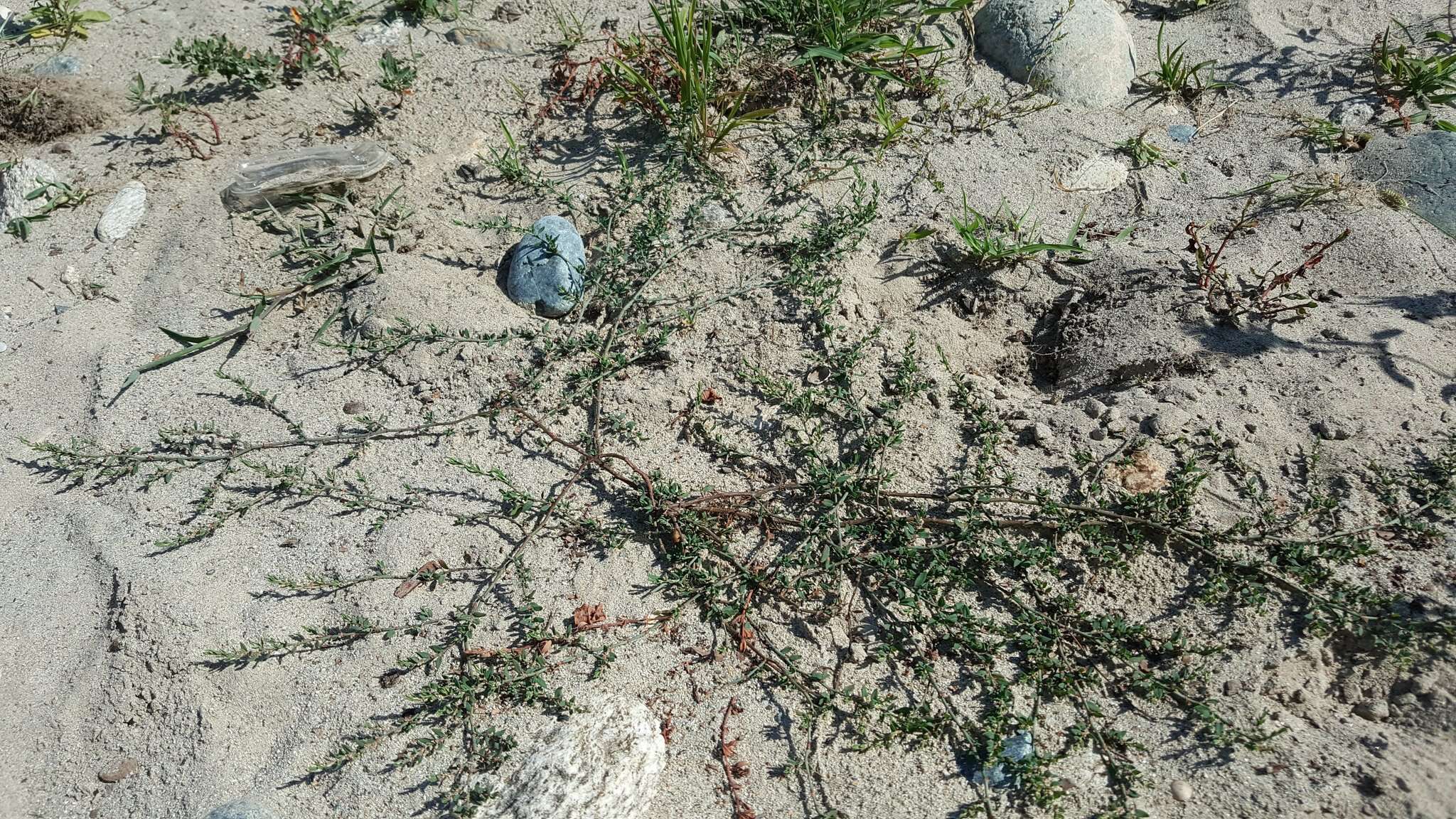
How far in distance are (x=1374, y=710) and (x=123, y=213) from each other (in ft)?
15.3

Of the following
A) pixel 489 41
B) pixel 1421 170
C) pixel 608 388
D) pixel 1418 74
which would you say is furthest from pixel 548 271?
pixel 1418 74

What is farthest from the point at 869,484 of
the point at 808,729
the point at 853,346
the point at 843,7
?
the point at 843,7

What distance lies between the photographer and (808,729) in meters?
2.50

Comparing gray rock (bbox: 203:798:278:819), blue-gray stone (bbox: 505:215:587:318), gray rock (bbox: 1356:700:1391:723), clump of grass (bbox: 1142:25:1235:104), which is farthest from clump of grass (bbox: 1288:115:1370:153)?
gray rock (bbox: 203:798:278:819)

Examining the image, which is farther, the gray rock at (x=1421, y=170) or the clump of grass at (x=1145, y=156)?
the clump of grass at (x=1145, y=156)

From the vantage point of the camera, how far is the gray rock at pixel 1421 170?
131 inches

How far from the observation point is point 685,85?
3.70 metres

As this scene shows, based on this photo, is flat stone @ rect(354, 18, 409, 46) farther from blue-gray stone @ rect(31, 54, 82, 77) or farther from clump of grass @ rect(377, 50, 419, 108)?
blue-gray stone @ rect(31, 54, 82, 77)

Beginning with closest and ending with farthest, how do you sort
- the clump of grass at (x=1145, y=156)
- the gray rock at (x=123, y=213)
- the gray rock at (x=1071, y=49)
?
the gray rock at (x=123, y=213) < the clump of grass at (x=1145, y=156) < the gray rock at (x=1071, y=49)

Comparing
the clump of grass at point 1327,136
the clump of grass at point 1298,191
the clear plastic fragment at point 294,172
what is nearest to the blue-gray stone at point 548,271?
the clear plastic fragment at point 294,172

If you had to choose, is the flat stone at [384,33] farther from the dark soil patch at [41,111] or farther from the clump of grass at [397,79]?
the dark soil patch at [41,111]

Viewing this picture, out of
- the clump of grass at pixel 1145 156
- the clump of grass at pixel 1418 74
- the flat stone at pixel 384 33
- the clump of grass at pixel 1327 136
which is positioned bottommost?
the clump of grass at pixel 1145 156

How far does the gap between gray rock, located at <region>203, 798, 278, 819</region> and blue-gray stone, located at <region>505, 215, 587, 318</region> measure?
184 centimetres

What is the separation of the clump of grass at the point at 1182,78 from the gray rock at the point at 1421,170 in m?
0.68
